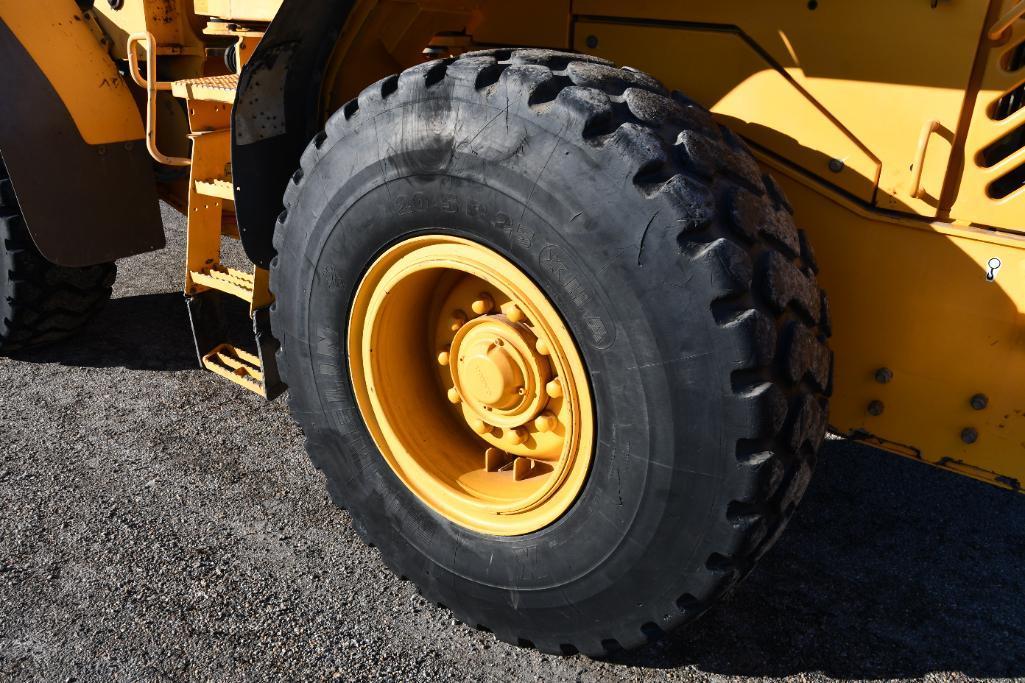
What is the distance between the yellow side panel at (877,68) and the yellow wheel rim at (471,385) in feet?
2.57

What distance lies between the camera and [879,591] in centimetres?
253

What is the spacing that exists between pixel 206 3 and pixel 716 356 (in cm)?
211

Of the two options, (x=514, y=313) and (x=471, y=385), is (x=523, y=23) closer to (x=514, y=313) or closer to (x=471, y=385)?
(x=514, y=313)

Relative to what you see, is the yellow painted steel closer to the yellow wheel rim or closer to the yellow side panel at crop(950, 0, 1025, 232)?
the yellow side panel at crop(950, 0, 1025, 232)

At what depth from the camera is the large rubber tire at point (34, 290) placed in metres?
3.65

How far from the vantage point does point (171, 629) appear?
2.35 m

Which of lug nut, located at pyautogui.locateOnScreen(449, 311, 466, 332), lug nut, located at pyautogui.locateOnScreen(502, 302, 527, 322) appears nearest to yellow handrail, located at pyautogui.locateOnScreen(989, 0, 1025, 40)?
lug nut, located at pyautogui.locateOnScreen(502, 302, 527, 322)

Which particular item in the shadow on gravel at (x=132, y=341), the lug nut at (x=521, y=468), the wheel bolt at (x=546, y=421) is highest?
the wheel bolt at (x=546, y=421)

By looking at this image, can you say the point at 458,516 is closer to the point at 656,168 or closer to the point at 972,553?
the point at 656,168

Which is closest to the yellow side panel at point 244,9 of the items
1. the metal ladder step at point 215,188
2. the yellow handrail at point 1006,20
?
the metal ladder step at point 215,188

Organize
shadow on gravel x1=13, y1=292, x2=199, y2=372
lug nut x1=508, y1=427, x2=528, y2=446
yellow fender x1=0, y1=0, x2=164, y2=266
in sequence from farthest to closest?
1. shadow on gravel x1=13, y1=292, x2=199, y2=372
2. yellow fender x1=0, y1=0, x2=164, y2=266
3. lug nut x1=508, y1=427, x2=528, y2=446

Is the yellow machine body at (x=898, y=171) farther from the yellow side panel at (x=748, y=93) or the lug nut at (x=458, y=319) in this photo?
the lug nut at (x=458, y=319)

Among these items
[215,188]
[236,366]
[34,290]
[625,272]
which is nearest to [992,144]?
[625,272]

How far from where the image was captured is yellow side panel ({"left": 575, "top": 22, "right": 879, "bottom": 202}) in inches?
79.8
